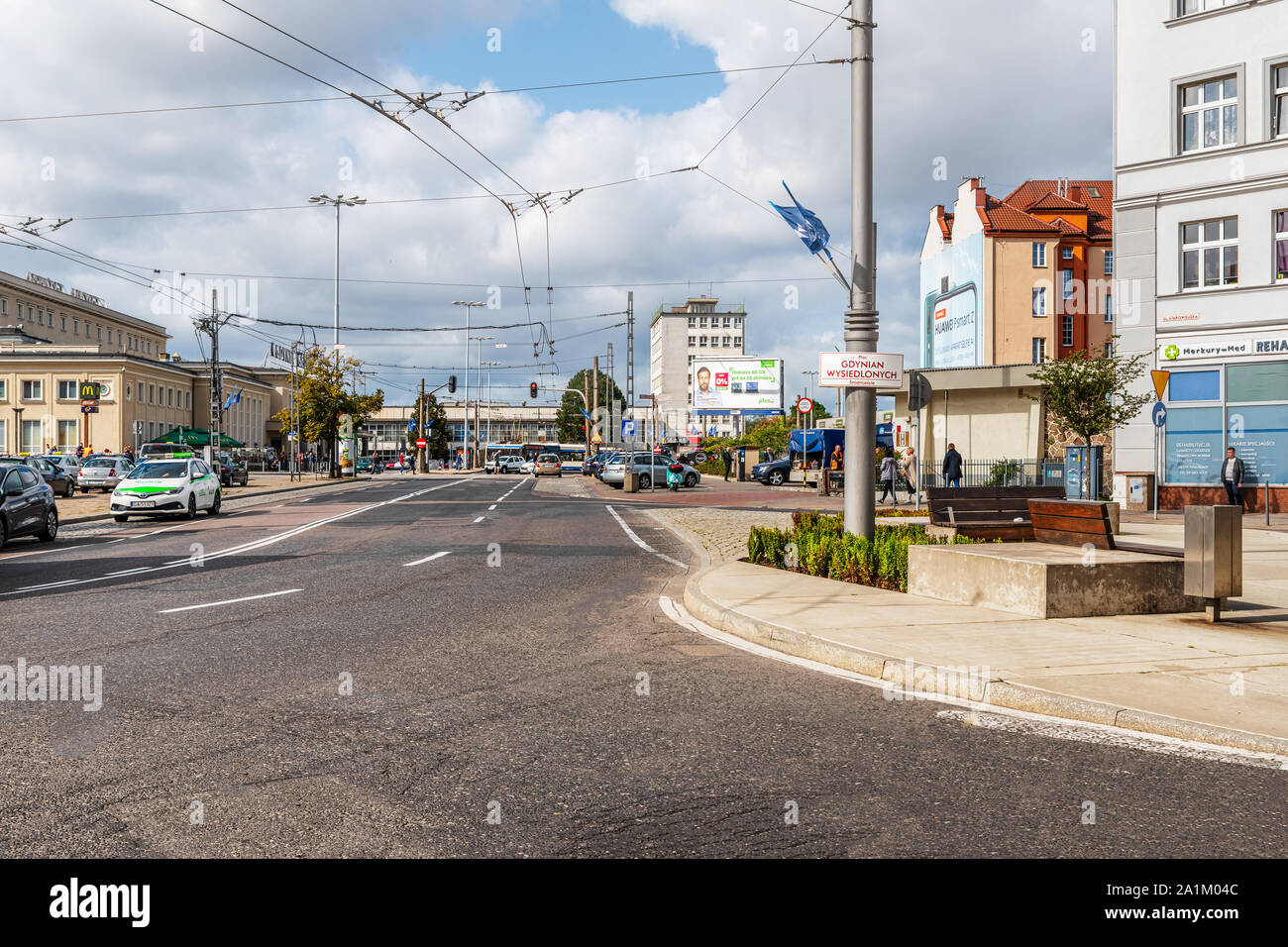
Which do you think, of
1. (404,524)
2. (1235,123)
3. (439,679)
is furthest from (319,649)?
(1235,123)

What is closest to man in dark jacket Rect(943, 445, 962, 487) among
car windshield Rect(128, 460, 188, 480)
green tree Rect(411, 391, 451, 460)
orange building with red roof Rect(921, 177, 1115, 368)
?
car windshield Rect(128, 460, 188, 480)

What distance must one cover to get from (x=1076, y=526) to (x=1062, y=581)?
8.17ft

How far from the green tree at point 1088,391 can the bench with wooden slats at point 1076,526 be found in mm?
14966

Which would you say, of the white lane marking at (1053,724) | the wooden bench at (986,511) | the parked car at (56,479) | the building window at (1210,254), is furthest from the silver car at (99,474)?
the white lane marking at (1053,724)

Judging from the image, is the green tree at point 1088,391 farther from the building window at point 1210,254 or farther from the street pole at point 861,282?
the street pole at point 861,282

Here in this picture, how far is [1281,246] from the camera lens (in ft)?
85.0

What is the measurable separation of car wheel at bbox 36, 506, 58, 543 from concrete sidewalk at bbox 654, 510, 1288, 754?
15304 millimetres

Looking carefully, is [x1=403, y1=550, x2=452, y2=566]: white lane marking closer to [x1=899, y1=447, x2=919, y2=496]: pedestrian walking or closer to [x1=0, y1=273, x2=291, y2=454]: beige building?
[x1=899, y1=447, x2=919, y2=496]: pedestrian walking

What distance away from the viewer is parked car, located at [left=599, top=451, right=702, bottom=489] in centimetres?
4603

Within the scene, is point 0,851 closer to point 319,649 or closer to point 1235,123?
point 319,649

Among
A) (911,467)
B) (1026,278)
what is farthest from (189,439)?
(1026,278)

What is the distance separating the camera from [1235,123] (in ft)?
87.2

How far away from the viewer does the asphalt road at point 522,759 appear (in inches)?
159

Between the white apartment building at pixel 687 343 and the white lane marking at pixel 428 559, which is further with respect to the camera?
the white apartment building at pixel 687 343
